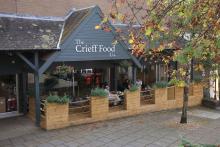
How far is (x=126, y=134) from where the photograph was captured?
1183 centimetres

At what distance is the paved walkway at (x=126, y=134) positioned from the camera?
10.9 m

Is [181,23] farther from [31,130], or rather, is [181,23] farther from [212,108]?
[212,108]

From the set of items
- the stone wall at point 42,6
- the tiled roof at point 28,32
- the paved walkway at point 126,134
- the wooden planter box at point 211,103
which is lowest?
the paved walkway at point 126,134

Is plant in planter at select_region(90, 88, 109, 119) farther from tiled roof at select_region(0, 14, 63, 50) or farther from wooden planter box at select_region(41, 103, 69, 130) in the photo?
tiled roof at select_region(0, 14, 63, 50)

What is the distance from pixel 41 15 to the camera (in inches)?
623

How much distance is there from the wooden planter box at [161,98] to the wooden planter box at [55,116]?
4794 mm

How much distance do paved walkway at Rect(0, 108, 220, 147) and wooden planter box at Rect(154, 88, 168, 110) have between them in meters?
1.60

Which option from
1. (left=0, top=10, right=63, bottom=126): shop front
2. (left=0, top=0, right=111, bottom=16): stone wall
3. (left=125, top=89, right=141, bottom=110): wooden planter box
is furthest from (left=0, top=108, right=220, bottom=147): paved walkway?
(left=0, top=0, right=111, bottom=16): stone wall

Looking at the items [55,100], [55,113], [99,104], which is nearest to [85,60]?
[99,104]

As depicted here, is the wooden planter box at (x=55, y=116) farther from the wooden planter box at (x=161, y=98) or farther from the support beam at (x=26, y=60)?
the wooden planter box at (x=161, y=98)

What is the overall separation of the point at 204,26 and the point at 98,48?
8.97 m

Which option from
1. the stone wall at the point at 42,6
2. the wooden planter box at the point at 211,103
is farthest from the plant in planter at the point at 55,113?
the wooden planter box at the point at 211,103

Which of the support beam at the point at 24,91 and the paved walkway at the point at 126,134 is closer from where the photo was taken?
the paved walkway at the point at 126,134

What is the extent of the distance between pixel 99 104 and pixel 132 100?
1781mm
